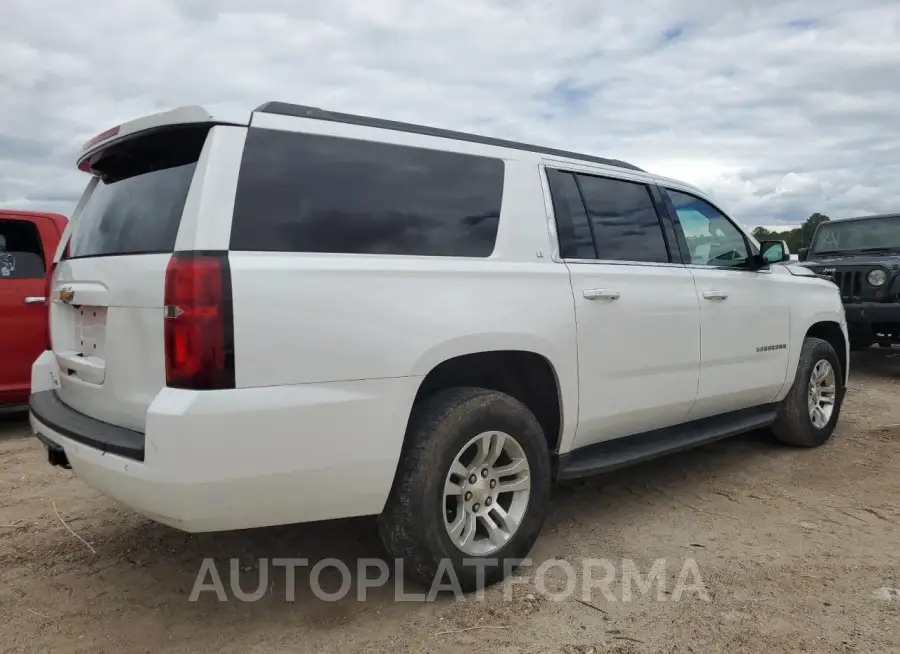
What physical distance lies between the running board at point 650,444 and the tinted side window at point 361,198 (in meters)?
1.12

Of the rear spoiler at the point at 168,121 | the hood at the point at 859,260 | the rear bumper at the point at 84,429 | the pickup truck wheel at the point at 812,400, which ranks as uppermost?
the rear spoiler at the point at 168,121

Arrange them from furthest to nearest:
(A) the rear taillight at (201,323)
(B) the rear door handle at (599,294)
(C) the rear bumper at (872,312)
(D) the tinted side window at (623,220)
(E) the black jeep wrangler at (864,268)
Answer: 1. (E) the black jeep wrangler at (864,268)
2. (C) the rear bumper at (872,312)
3. (D) the tinted side window at (623,220)
4. (B) the rear door handle at (599,294)
5. (A) the rear taillight at (201,323)

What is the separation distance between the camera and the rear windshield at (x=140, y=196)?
255 centimetres

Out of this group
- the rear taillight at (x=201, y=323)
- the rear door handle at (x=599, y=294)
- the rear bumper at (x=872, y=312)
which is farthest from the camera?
the rear bumper at (x=872, y=312)

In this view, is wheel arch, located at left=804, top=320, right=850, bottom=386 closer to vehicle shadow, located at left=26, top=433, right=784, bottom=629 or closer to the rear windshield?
vehicle shadow, located at left=26, top=433, right=784, bottom=629

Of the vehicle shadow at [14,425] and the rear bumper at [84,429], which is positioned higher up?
the rear bumper at [84,429]

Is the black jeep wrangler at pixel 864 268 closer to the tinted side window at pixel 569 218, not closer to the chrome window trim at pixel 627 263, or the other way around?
the chrome window trim at pixel 627 263

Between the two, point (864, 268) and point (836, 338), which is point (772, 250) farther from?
point (864, 268)

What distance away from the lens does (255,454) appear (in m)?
2.34

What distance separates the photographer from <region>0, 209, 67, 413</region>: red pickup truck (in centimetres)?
569

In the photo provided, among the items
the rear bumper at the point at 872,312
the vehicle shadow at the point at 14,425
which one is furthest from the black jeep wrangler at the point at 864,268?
the vehicle shadow at the point at 14,425

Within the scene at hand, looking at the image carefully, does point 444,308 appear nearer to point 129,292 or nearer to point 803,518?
point 129,292

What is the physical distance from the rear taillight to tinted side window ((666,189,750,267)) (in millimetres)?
2881

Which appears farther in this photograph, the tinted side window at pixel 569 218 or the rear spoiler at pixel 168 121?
the tinted side window at pixel 569 218
